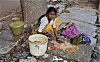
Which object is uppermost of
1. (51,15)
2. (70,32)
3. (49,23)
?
(51,15)

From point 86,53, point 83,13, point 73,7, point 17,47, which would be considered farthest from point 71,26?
point 73,7

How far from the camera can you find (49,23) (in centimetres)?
438

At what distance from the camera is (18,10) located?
7.04 metres

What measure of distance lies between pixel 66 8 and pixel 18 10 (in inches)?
72.8

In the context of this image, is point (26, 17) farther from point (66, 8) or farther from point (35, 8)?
point (66, 8)

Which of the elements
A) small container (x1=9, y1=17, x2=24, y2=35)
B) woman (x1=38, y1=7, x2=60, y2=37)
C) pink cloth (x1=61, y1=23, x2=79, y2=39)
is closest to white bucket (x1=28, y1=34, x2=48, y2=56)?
woman (x1=38, y1=7, x2=60, y2=37)

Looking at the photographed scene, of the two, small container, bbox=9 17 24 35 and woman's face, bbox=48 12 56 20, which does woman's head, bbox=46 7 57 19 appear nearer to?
woman's face, bbox=48 12 56 20

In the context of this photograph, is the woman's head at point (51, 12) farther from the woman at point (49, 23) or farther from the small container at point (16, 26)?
the small container at point (16, 26)

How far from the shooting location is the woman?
13.7 feet

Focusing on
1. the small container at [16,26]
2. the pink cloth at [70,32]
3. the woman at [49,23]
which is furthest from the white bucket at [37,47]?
the small container at [16,26]

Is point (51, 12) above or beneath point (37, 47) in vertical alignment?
above

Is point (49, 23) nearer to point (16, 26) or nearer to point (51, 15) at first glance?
point (51, 15)

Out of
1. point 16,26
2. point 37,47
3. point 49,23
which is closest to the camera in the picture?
point 37,47

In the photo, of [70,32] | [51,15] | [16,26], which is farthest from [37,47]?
[16,26]
